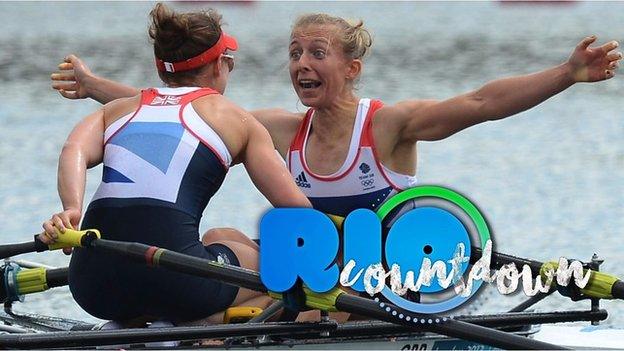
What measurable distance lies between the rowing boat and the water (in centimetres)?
24

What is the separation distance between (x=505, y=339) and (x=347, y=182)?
109 cm

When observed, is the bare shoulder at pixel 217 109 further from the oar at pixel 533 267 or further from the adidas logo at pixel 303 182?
the adidas logo at pixel 303 182

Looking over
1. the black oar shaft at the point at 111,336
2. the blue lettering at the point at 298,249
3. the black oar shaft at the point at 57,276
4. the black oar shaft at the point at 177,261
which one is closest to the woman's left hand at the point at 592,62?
the blue lettering at the point at 298,249

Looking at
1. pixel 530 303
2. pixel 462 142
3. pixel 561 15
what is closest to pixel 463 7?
pixel 561 15

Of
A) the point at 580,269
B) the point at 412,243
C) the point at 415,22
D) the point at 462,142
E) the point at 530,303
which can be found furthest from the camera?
the point at 415,22

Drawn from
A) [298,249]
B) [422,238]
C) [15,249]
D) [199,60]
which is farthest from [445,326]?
[15,249]

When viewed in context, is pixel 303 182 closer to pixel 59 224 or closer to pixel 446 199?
pixel 446 199

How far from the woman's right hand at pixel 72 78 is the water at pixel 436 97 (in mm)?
888

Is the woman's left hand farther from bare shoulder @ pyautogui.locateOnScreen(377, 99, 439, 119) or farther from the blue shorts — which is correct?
the blue shorts

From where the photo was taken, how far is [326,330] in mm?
4980

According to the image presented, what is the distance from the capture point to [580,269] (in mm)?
5328

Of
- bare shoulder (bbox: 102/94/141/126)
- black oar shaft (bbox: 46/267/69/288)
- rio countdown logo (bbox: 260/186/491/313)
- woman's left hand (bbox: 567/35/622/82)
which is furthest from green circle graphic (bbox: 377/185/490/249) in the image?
black oar shaft (bbox: 46/267/69/288)

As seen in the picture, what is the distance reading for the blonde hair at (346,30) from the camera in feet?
18.4

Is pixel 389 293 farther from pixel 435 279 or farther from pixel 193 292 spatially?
pixel 193 292
